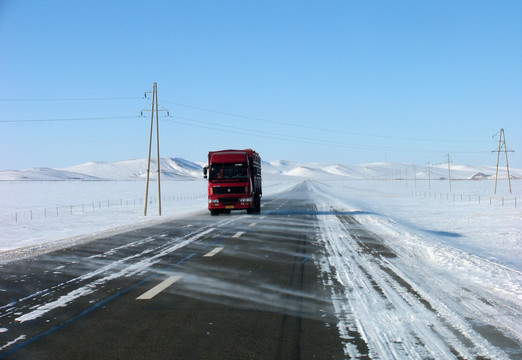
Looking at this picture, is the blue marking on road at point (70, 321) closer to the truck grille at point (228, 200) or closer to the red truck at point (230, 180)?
the red truck at point (230, 180)

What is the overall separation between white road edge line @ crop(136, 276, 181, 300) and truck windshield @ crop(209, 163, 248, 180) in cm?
1762

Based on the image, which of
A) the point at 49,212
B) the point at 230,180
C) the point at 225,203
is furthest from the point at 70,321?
the point at 49,212

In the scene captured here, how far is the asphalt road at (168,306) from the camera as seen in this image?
505 cm

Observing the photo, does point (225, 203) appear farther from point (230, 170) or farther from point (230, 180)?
point (230, 170)

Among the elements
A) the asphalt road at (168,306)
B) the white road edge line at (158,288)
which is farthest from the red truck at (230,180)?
the white road edge line at (158,288)

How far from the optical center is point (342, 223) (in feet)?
69.4

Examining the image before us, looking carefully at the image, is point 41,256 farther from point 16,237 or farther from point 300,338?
point 300,338

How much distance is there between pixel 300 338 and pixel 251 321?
0.89 meters

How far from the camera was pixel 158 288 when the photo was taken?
7977 millimetres

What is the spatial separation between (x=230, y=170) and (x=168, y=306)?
64.8 ft

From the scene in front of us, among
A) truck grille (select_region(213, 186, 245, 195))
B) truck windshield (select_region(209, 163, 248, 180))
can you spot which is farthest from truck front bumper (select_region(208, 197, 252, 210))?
truck windshield (select_region(209, 163, 248, 180))

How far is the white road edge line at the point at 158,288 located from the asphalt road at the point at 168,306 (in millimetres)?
18

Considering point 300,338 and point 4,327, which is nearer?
point 300,338

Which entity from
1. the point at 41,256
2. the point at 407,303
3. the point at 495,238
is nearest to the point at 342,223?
the point at 495,238
